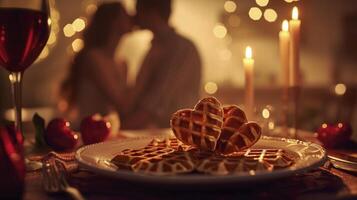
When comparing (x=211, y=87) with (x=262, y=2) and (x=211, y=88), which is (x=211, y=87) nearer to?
(x=211, y=88)

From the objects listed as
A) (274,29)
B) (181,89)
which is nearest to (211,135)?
(181,89)

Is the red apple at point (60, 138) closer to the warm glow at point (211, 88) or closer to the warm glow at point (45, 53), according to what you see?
the warm glow at point (45, 53)

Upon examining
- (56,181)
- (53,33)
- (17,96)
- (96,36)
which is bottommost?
(56,181)

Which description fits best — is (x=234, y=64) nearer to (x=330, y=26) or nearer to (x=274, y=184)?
(x=330, y=26)

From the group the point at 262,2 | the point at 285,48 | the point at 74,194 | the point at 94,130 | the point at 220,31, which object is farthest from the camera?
the point at 220,31

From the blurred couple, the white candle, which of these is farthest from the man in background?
the white candle

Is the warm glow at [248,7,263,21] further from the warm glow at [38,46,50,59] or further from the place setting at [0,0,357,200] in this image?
the warm glow at [38,46,50,59]

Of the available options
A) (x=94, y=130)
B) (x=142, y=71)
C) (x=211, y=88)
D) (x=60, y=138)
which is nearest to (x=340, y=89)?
(x=211, y=88)

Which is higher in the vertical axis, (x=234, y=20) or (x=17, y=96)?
(x=234, y=20)
